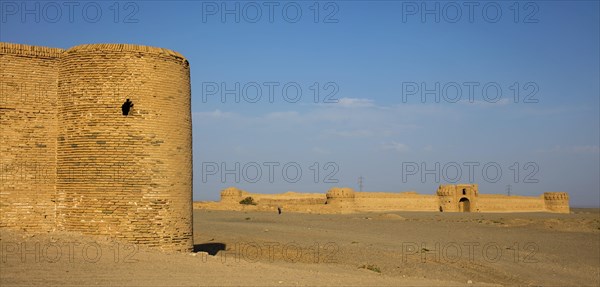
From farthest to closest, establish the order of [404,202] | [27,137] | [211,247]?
[404,202], [211,247], [27,137]

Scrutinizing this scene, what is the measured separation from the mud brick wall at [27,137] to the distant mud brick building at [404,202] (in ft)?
118

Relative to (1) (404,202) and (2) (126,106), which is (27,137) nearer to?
(2) (126,106)

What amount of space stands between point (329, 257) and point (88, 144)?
8813 mm

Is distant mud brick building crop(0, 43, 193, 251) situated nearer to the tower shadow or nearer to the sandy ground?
the sandy ground

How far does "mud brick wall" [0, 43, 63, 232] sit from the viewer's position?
1213 centimetres

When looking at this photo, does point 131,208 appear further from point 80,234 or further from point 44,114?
point 44,114

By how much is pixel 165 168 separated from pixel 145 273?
10.5 feet

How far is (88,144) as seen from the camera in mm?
12398

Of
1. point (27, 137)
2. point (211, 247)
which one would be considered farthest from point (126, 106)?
point (211, 247)

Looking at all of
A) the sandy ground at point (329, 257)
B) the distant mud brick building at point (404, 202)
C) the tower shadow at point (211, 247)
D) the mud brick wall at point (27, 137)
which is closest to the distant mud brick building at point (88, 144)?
the mud brick wall at point (27, 137)

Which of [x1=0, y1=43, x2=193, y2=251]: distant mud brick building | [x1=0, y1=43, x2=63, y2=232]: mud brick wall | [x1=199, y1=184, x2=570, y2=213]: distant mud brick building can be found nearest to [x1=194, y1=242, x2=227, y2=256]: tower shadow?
[x1=0, y1=43, x2=193, y2=251]: distant mud brick building

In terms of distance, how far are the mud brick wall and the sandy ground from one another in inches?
21.9

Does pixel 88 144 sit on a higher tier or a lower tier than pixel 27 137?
lower

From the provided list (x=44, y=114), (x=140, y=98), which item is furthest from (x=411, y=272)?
(x=44, y=114)
